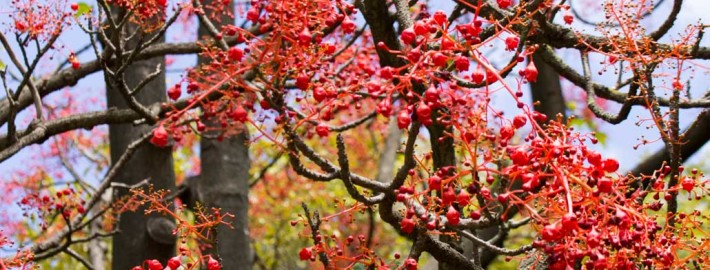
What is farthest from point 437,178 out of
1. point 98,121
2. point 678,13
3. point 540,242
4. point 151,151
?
point 151,151

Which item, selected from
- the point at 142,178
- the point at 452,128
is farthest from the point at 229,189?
the point at 452,128

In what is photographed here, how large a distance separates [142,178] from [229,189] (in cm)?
66

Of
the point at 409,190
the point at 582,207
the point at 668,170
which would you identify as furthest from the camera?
the point at 668,170

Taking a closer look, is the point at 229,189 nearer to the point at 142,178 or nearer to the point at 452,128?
the point at 142,178

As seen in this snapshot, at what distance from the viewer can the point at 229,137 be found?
21.4 ft

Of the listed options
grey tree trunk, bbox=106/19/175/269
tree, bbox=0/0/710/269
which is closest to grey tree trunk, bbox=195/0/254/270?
grey tree trunk, bbox=106/19/175/269

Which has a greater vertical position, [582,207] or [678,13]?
[678,13]

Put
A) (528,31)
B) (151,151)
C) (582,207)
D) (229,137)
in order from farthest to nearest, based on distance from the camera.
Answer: (229,137), (151,151), (528,31), (582,207)

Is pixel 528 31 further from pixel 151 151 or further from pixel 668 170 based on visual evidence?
pixel 151 151

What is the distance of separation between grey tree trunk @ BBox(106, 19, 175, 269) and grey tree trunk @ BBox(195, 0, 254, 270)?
365 millimetres

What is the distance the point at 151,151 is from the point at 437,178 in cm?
375

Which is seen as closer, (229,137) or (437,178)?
(437,178)

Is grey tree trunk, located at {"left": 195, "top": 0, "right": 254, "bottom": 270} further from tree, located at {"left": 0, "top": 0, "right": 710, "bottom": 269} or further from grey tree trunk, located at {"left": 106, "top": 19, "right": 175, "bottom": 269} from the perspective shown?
tree, located at {"left": 0, "top": 0, "right": 710, "bottom": 269}

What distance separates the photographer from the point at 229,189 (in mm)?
6414
